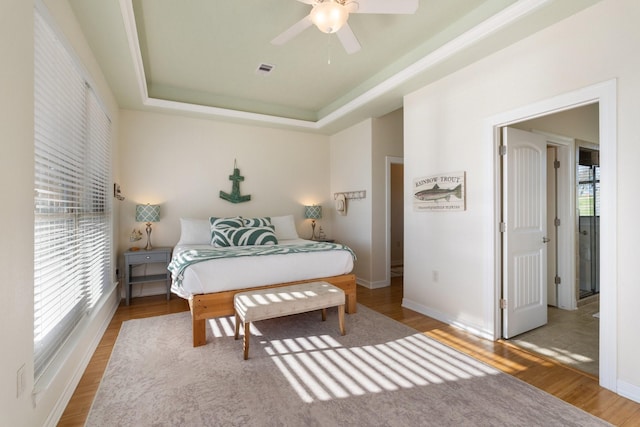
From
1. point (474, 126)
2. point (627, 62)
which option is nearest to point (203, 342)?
point (474, 126)

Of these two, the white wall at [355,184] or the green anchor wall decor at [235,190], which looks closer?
the white wall at [355,184]

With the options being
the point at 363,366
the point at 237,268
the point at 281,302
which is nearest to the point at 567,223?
the point at 363,366

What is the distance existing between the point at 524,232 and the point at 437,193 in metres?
0.87

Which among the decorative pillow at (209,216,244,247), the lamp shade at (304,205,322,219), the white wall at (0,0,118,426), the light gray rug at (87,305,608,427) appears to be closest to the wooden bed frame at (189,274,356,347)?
the light gray rug at (87,305,608,427)

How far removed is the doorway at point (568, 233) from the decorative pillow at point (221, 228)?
309 cm

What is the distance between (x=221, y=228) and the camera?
3895 mm

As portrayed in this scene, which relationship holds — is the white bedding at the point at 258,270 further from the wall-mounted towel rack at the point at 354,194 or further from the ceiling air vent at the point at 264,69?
the ceiling air vent at the point at 264,69

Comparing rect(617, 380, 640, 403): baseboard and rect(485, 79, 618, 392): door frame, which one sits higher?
rect(485, 79, 618, 392): door frame

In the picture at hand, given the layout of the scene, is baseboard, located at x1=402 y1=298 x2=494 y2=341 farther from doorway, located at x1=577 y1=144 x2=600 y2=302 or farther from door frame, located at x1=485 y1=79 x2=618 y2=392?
doorway, located at x1=577 y1=144 x2=600 y2=302

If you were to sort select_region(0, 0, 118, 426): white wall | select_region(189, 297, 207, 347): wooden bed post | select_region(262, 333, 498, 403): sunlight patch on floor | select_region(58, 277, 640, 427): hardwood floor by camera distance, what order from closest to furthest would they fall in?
select_region(0, 0, 118, 426): white wall, select_region(58, 277, 640, 427): hardwood floor, select_region(262, 333, 498, 403): sunlight patch on floor, select_region(189, 297, 207, 347): wooden bed post

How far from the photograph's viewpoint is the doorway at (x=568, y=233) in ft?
9.47

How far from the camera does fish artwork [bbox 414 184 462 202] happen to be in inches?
118

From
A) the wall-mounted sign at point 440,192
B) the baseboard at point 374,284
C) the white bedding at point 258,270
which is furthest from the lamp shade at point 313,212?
the wall-mounted sign at point 440,192

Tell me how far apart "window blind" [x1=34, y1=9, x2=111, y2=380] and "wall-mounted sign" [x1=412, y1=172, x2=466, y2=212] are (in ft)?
10.5
